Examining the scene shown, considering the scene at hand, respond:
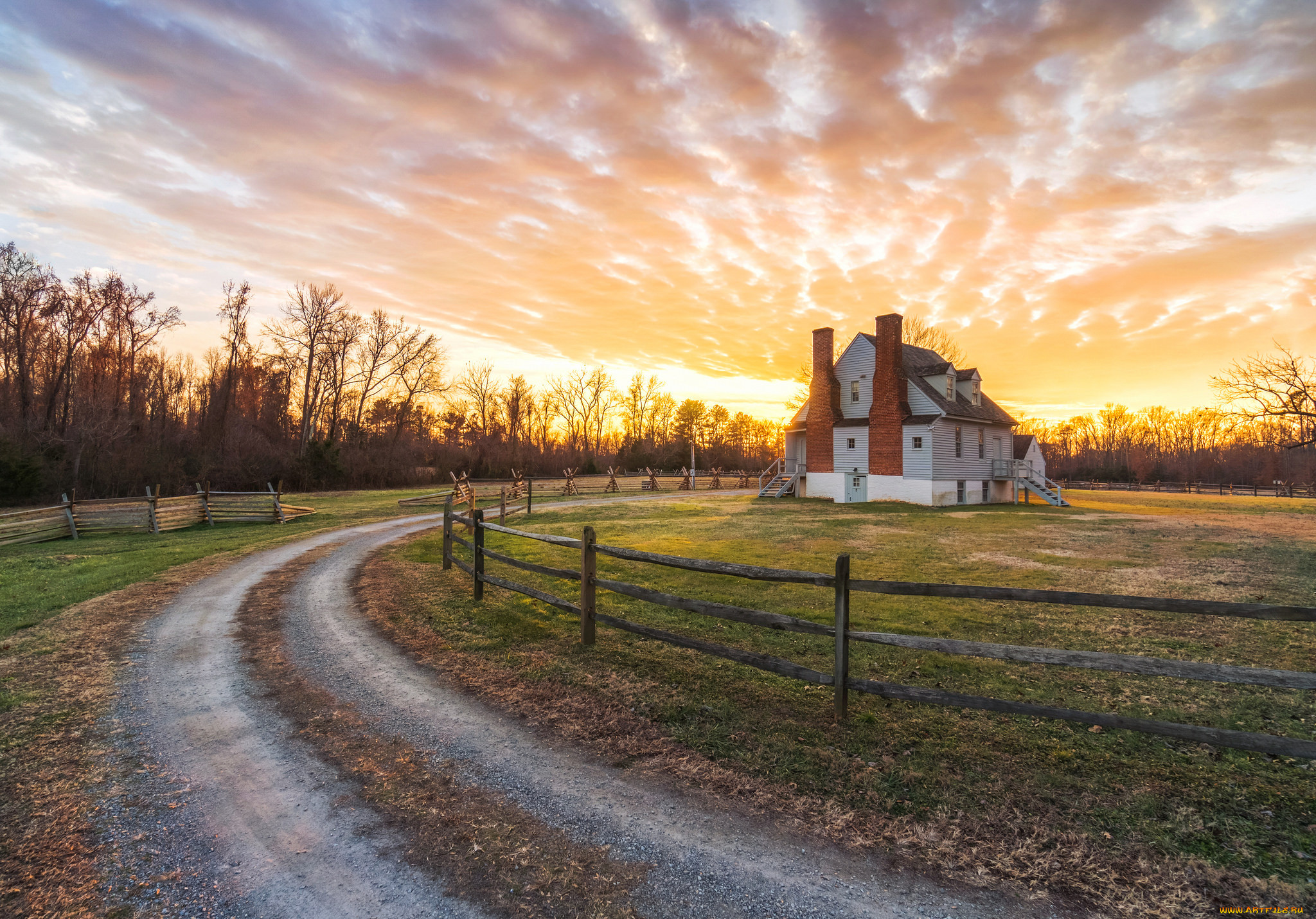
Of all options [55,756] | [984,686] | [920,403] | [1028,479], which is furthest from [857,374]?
[55,756]

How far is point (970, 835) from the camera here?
373cm

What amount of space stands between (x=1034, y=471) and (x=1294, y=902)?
134 ft

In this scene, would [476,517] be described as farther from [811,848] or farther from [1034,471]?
[1034,471]

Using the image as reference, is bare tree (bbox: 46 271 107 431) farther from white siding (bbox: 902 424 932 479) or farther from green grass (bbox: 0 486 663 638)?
white siding (bbox: 902 424 932 479)

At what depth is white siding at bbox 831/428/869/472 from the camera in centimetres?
3488

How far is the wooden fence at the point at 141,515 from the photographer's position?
17.4 m

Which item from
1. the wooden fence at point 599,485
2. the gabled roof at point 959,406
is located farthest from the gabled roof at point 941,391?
the wooden fence at point 599,485

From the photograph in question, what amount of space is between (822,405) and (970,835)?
34.7 metres

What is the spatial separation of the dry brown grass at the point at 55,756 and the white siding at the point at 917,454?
108 feet

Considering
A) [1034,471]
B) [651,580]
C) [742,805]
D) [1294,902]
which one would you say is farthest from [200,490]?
[1034,471]

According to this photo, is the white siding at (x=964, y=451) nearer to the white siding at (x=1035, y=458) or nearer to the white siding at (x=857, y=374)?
the white siding at (x=857, y=374)

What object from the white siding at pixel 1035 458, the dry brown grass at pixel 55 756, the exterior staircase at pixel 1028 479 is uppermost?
the white siding at pixel 1035 458

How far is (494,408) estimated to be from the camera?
7262 cm

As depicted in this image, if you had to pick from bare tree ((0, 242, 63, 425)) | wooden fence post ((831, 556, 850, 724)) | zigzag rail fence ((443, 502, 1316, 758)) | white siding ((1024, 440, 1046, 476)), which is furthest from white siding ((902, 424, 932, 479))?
bare tree ((0, 242, 63, 425))
